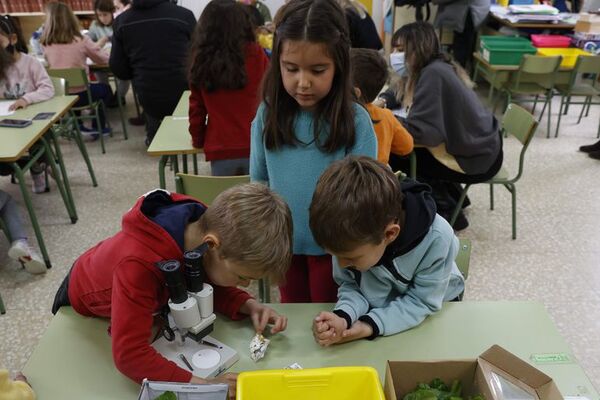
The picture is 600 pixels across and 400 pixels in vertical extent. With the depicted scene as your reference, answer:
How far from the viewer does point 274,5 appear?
5.95 m

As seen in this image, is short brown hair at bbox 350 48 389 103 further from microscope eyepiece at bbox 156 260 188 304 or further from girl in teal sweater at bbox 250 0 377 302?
microscope eyepiece at bbox 156 260 188 304

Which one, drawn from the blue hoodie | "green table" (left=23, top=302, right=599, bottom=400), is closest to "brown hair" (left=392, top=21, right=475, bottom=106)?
the blue hoodie

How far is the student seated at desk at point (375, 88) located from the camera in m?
2.06

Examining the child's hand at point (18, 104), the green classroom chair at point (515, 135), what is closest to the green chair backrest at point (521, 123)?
the green classroom chair at point (515, 135)

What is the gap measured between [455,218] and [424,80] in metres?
0.88

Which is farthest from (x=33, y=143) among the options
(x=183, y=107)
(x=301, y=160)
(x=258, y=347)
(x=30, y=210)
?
(x=258, y=347)

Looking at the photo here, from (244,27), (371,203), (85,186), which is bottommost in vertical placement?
(85,186)

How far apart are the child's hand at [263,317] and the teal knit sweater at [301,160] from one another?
318mm

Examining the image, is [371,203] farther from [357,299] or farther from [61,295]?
[61,295]

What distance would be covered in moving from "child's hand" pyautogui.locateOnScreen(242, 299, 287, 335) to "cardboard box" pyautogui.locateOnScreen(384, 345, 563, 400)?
326 mm

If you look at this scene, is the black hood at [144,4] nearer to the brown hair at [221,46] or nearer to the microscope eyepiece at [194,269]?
the brown hair at [221,46]

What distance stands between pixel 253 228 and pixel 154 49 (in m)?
2.80

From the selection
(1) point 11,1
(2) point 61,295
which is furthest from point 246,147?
(1) point 11,1

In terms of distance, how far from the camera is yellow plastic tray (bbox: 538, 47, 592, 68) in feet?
13.4
